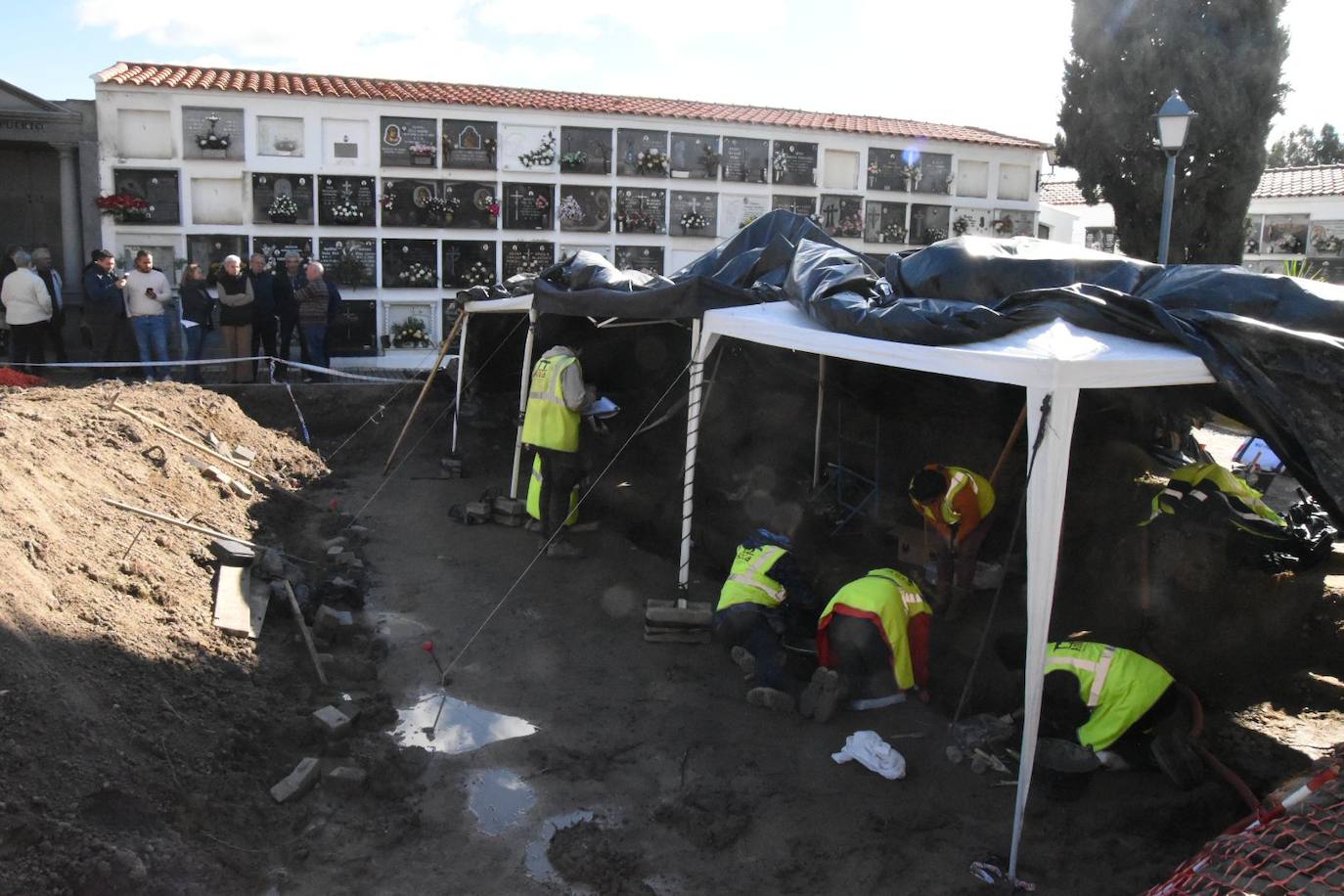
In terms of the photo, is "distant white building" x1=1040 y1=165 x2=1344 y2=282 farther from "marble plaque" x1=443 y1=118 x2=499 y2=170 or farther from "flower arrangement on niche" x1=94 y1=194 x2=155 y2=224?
"flower arrangement on niche" x1=94 y1=194 x2=155 y2=224

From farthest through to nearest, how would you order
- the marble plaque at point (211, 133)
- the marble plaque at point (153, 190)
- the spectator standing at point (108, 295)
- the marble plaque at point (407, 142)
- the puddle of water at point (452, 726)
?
the marble plaque at point (407, 142) < the marble plaque at point (211, 133) < the marble plaque at point (153, 190) < the spectator standing at point (108, 295) < the puddle of water at point (452, 726)

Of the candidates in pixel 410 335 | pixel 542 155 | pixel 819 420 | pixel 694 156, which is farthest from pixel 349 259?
pixel 819 420

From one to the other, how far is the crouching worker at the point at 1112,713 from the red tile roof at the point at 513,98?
1596 centimetres

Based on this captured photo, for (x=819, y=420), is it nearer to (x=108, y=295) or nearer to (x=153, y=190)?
(x=108, y=295)

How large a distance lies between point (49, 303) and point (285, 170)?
515 centimetres

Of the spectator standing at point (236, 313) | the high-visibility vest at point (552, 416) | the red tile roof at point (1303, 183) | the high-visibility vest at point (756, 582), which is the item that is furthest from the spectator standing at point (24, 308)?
the red tile roof at point (1303, 183)

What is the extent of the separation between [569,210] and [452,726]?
14.2 m

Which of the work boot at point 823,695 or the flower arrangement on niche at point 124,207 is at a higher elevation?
the flower arrangement on niche at point 124,207

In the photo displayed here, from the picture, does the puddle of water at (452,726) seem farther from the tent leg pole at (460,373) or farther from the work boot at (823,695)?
the tent leg pole at (460,373)

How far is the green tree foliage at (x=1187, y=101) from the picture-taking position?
18.4m

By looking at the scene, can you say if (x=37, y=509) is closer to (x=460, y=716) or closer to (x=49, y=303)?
(x=460, y=716)

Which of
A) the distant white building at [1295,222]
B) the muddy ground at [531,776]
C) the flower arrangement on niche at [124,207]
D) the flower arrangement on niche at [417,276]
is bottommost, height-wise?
the muddy ground at [531,776]

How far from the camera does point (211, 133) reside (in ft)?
55.0

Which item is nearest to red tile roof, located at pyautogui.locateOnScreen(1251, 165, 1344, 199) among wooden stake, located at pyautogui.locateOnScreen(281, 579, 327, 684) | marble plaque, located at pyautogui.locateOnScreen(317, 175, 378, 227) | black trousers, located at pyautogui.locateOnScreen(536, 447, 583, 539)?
marble plaque, located at pyautogui.locateOnScreen(317, 175, 378, 227)
